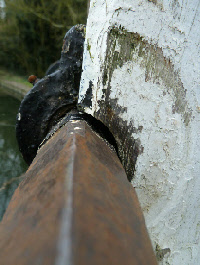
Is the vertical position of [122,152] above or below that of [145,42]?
below

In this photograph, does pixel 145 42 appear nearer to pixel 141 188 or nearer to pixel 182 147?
pixel 182 147

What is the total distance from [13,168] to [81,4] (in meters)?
4.61

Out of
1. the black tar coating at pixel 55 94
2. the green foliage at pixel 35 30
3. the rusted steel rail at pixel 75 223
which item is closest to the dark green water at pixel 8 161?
the black tar coating at pixel 55 94

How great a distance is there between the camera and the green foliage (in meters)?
6.20

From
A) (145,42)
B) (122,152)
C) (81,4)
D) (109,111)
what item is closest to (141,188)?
(122,152)

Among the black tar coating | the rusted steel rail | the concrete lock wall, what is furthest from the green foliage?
the rusted steel rail

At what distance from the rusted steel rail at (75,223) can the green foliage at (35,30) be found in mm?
6421

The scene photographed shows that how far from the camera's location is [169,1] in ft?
2.00

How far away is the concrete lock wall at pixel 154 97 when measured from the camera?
0.62 m

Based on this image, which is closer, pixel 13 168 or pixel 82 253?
pixel 82 253

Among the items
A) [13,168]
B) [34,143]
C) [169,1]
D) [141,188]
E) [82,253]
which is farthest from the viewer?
[13,168]

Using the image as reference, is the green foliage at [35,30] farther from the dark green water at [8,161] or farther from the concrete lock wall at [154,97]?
the concrete lock wall at [154,97]

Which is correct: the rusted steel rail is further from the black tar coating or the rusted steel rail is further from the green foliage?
the green foliage

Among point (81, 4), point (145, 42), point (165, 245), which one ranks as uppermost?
point (81, 4)
